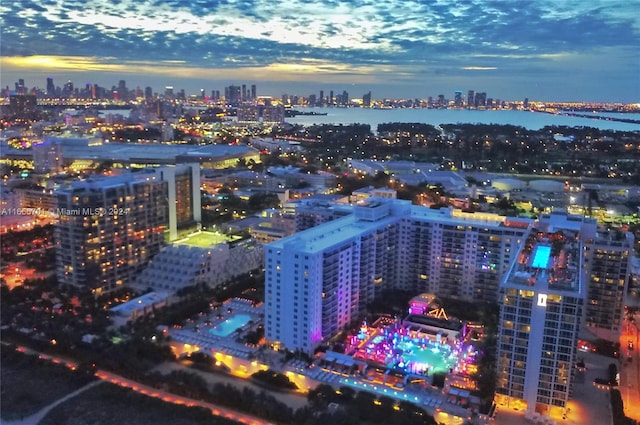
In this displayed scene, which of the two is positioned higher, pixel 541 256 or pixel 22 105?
pixel 22 105

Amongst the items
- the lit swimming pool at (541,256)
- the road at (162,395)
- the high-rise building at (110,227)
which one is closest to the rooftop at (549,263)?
the lit swimming pool at (541,256)

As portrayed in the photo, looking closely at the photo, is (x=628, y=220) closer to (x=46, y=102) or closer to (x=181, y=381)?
(x=181, y=381)

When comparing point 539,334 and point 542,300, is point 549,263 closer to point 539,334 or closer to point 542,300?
point 542,300

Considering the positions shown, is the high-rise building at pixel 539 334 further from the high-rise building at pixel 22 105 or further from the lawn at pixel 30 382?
the high-rise building at pixel 22 105

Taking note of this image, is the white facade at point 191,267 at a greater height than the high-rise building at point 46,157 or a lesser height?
lesser

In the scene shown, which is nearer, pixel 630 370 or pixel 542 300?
pixel 542 300

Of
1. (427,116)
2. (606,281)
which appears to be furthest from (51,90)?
(606,281)
